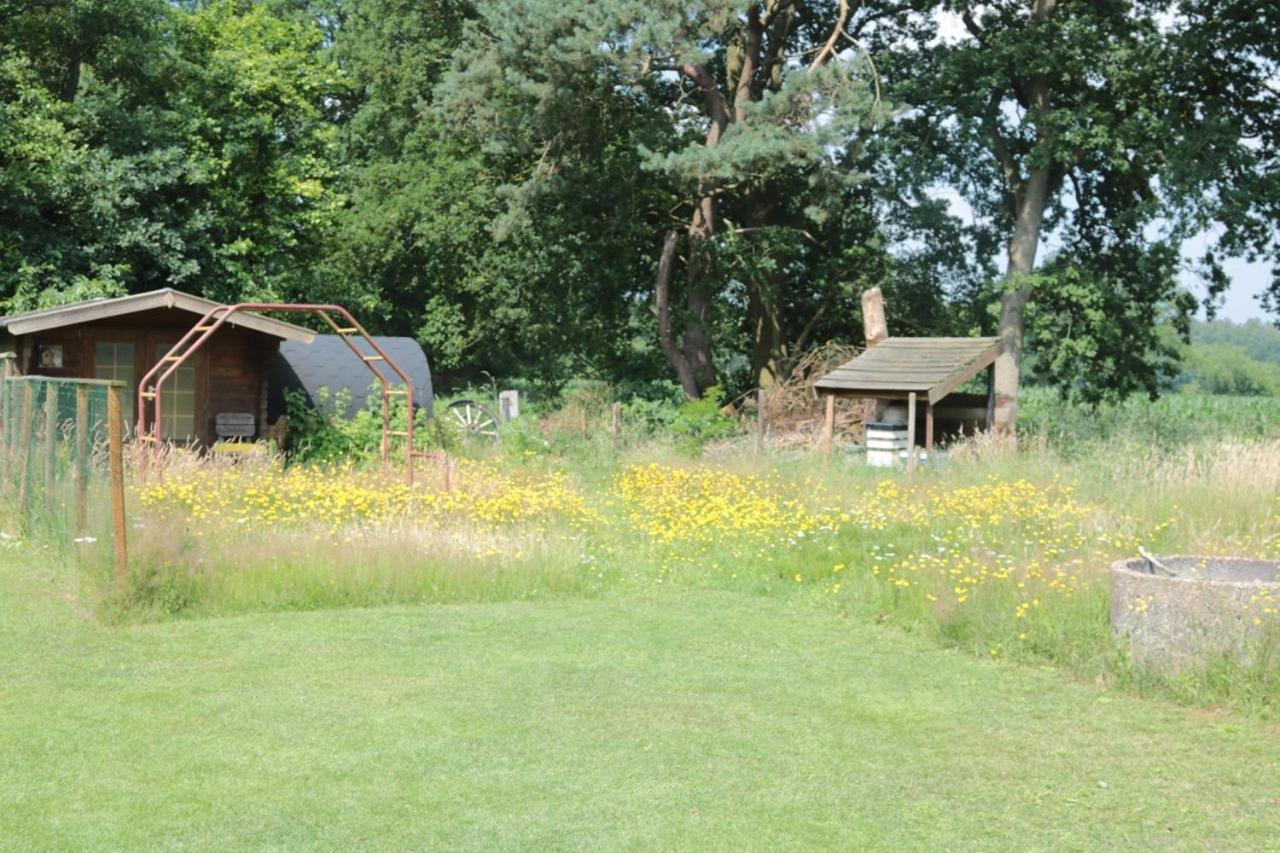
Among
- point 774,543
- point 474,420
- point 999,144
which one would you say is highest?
point 999,144

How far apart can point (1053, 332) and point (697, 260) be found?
7.68m

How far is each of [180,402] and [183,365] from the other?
1.80 feet

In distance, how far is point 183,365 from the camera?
20688 millimetres

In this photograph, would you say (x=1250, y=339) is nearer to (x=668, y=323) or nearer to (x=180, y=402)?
(x=668, y=323)

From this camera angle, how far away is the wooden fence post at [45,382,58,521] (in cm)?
1212

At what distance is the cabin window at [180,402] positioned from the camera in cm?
2058

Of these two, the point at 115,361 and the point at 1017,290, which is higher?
the point at 1017,290

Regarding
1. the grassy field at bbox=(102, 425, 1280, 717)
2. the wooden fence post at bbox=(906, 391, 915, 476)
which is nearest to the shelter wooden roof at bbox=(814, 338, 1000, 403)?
the wooden fence post at bbox=(906, 391, 915, 476)

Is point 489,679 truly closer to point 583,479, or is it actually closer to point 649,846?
point 649,846

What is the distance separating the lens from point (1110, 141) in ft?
84.3

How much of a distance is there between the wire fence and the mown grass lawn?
1.09 meters

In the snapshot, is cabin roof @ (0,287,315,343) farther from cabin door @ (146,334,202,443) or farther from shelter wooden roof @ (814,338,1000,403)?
shelter wooden roof @ (814,338,1000,403)

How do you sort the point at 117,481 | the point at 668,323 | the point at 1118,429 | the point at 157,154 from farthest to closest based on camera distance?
the point at 668,323, the point at 157,154, the point at 1118,429, the point at 117,481

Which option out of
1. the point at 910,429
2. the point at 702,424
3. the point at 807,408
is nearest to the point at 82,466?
the point at 910,429
